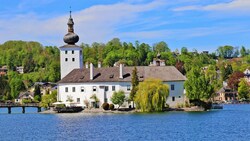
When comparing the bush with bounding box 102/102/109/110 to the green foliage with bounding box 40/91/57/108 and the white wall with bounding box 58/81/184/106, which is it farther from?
the green foliage with bounding box 40/91/57/108

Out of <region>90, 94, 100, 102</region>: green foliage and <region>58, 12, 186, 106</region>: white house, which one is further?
<region>90, 94, 100, 102</region>: green foliage

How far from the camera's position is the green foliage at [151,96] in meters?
77.0

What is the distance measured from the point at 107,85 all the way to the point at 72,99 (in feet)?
18.9

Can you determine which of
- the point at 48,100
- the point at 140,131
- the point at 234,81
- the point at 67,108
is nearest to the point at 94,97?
the point at 67,108

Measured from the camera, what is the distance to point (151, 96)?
254ft

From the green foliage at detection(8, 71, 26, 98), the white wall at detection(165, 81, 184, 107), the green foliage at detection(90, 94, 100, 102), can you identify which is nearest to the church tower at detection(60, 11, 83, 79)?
the green foliage at detection(90, 94, 100, 102)

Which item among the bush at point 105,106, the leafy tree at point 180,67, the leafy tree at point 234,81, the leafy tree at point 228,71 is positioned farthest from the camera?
the leafy tree at point 228,71

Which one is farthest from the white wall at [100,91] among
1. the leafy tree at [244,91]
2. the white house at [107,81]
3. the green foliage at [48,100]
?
the leafy tree at [244,91]

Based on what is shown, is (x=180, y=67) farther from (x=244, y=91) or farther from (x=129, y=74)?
(x=129, y=74)

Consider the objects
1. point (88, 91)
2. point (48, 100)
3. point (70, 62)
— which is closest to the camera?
point (88, 91)

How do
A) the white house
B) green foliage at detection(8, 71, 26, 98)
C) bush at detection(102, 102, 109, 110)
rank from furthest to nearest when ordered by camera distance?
green foliage at detection(8, 71, 26, 98), the white house, bush at detection(102, 102, 109, 110)

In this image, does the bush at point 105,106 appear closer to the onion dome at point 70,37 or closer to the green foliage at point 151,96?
the green foliage at point 151,96

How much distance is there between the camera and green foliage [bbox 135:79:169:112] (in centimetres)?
7700

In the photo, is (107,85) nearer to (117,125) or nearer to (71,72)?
(71,72)
